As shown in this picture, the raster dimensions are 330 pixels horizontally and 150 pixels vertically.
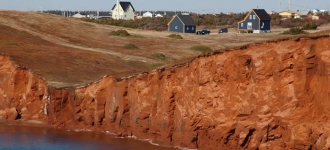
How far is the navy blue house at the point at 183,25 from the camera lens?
119625 mm

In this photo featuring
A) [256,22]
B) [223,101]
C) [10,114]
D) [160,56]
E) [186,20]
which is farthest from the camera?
[186,20]

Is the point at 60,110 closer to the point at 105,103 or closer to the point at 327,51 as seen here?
the point at 105,103

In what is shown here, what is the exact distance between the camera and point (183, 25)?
11956 centimetres

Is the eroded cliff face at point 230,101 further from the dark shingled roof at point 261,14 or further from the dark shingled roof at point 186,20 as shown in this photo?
the dark shingled roof at point 261,14

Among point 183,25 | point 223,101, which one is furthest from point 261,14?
point 223,101

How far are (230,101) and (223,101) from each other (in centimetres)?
41

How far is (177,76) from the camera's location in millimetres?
35500

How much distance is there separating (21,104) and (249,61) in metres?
19.1

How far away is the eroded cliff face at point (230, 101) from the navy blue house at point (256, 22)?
81.0 m

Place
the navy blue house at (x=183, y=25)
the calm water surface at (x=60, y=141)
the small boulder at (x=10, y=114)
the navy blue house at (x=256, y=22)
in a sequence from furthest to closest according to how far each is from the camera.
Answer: the navy blue house at (x=183, y=25) < the navy blue house at (x=256, y=22) < the small boulder at (x=10, y=114) < the calm water surface at (x=60, y=141)

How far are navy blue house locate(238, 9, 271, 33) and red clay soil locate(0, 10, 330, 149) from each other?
79466 mm

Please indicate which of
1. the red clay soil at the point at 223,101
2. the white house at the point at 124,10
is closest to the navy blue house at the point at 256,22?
the white house at the point at 124,10

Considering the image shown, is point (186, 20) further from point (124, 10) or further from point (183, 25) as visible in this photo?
point (124, 10)

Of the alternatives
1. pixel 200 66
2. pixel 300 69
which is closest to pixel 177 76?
pixel 200 66
